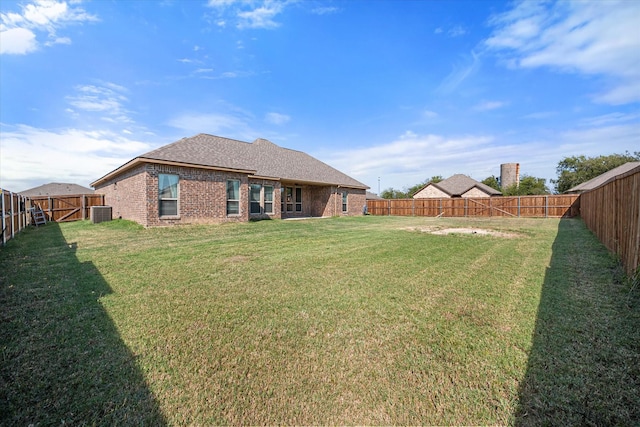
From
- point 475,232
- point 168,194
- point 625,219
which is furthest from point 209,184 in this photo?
point 625,219

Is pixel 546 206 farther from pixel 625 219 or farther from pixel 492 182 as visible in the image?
pixel 492 182

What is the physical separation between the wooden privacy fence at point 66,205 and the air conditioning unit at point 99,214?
5.15 meters

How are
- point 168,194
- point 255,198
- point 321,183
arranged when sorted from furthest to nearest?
point 321,183 < point 255,198 < point 168,194

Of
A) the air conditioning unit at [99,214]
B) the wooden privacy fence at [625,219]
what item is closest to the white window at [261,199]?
the air conditioning unit at [99,214]

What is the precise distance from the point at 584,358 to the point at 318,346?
231cm

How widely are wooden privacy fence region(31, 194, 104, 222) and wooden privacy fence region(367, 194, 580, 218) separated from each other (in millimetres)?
22776

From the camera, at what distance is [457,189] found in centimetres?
3547

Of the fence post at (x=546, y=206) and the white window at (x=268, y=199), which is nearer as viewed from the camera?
the white window at (x=268, y=199)

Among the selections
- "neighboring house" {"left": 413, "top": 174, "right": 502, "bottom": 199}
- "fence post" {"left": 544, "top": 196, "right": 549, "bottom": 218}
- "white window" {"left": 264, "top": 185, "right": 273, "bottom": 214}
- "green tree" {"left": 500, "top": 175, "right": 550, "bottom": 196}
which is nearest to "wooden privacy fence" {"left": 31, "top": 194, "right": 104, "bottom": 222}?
"white window" {"left": 264, "top": 185, "right": 273, "bottom": 214}

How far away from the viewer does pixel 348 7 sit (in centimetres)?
1067

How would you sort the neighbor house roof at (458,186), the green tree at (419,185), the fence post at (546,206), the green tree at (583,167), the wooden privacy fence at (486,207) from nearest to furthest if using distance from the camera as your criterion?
the wooden privacy fence at (486,207), the fence post at (546,206), the neighbor house roof at (458,186), the green tree at (583,167), the green tree at (419,185)

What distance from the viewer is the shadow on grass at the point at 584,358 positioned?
1773mm

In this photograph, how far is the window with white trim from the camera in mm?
11109

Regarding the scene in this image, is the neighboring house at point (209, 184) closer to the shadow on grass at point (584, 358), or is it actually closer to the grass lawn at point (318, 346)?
the grass lawn at point (318, 346)
